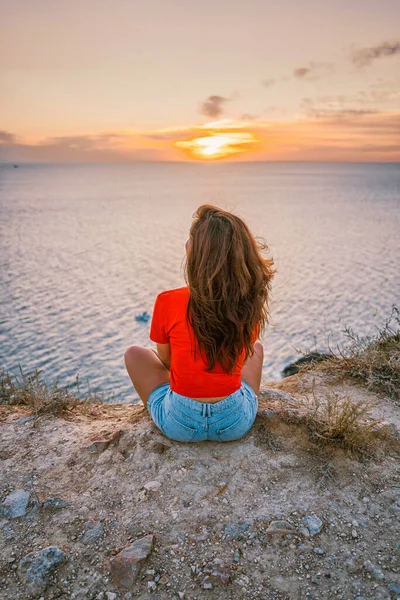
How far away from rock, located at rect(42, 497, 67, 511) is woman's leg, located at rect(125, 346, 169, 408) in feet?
3.54

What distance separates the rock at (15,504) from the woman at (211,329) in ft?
3.65

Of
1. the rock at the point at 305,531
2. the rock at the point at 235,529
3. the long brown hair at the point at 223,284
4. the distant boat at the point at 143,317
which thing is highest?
the long brown hair at the point at 223,284

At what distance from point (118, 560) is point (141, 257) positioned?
17642 millimetres

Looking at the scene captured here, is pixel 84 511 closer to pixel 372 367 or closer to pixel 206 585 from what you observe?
pixel 206 585

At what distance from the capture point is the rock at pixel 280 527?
287cm

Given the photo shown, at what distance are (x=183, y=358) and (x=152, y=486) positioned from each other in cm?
96

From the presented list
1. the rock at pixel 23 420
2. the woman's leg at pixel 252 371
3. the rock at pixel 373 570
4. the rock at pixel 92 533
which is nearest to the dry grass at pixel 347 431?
the woman's leg at pixel 252 371

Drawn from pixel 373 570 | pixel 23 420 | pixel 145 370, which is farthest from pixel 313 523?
pixel 23 420

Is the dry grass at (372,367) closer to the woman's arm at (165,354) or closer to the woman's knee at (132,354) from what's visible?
the woman's arm at (165,354)

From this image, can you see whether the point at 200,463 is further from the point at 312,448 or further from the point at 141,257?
the point at 141,257

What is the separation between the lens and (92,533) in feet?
9.49

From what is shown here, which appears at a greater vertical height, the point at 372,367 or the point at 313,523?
the point at 372,367

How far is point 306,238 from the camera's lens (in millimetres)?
23969

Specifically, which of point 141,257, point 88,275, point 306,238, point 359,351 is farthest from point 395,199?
point 359,351
